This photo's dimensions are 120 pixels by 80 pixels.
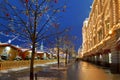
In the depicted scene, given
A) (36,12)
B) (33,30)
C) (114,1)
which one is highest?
(114,1)

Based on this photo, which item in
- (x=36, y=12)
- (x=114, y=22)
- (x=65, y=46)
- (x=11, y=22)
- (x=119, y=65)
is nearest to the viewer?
(x=36, y=12)

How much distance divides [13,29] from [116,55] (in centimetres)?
2041

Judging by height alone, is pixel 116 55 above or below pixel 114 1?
below

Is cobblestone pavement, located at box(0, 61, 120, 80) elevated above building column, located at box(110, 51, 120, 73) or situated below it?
below

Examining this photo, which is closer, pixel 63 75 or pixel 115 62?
pixel 63 75

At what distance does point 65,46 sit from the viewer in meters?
74.6

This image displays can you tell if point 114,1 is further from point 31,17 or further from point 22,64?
point 31,17

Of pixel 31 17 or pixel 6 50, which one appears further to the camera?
pixel 6 50

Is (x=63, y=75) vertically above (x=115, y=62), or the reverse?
(x=115, y=62)

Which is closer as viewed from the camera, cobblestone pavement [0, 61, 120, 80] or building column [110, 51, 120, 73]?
cobblestone pavement [0, 61, 120, 80]

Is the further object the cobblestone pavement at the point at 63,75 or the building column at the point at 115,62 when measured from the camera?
the building column at the point at 115,62

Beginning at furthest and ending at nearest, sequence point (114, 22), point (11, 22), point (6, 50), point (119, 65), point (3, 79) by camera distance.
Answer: point (6, 50), point (114, 22), point (119, 65), point (3, 79), point (11, 22)

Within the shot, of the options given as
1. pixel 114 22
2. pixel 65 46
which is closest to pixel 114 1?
pixel 114 22

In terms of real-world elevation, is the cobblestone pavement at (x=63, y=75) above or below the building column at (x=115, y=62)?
below
